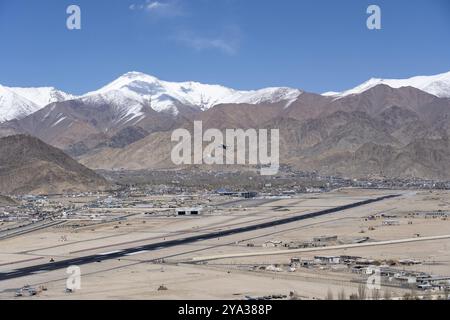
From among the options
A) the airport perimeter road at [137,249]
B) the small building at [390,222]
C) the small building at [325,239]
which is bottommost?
the airport perimeter road at [137,249]

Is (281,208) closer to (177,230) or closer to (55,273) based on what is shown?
(177,230)

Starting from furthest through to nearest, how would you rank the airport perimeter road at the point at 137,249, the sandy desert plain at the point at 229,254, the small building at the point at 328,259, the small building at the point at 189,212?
the small building at the point at 189,212
the small building at the point at 328,259
the airport perimeter road at the point at 137,249
the sandy desert plain at the point at 229,254

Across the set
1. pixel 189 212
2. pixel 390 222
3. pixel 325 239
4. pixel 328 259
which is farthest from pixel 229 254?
pixel 189 212

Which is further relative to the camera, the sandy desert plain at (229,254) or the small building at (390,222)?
the small building at (390,222)

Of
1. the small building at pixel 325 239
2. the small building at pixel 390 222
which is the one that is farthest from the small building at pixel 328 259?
the small building at pixel 390 222

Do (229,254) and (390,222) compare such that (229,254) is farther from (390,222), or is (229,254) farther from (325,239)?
(390,222)

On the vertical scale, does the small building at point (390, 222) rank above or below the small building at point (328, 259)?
above

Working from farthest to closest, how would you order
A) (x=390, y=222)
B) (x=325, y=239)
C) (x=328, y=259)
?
(x=390, y=222)
(x=325, y=239)
(x=328, y=259)

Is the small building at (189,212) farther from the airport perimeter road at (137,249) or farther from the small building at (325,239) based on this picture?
the small building at (325,239)

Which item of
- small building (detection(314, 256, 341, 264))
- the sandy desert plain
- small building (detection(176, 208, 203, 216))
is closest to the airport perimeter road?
the sandy desert plain

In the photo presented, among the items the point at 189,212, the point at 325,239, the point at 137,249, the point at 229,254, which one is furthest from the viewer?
the point at 189,212

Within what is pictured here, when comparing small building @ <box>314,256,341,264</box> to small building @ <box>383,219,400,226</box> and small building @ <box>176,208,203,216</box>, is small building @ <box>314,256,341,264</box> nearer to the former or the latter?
small building @ <box>383,219,400,226</box>
